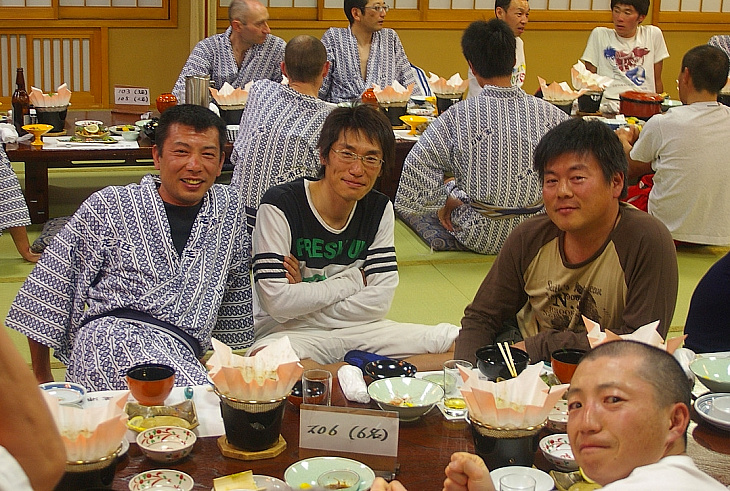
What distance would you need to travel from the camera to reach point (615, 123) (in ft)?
17.5

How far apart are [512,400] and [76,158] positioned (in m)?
3.36

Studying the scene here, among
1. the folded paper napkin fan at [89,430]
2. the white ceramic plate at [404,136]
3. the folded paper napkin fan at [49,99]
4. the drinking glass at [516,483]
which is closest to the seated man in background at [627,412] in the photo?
the drinking glass at [516,483]

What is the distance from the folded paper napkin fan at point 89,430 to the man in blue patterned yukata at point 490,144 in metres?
3.18

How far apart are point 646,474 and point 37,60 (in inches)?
282

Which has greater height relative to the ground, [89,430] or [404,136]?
[404,136]

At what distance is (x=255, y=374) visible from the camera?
1865 mm

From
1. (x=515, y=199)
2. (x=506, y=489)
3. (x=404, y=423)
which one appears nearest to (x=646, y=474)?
(x=506, y=489)

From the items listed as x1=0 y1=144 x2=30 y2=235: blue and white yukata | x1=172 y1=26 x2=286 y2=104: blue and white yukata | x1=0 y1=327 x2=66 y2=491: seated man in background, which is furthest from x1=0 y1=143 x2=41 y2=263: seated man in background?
x1=0 y1=327 x2=66 y2=491: seated man in background

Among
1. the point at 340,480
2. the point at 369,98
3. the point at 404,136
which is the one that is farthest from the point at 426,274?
the point at 340,480

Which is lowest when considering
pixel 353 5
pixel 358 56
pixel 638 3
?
pixel 358 56

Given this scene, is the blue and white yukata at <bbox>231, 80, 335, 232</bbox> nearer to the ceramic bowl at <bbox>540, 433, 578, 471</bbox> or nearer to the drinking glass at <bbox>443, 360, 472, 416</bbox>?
the drinking glass at <bbox>443, 360, 472, 416</bbox>

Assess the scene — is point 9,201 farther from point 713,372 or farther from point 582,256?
point 713,372

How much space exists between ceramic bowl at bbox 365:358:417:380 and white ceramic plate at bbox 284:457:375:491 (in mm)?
417

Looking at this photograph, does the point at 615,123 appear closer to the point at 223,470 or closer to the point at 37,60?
the point at 223,470
